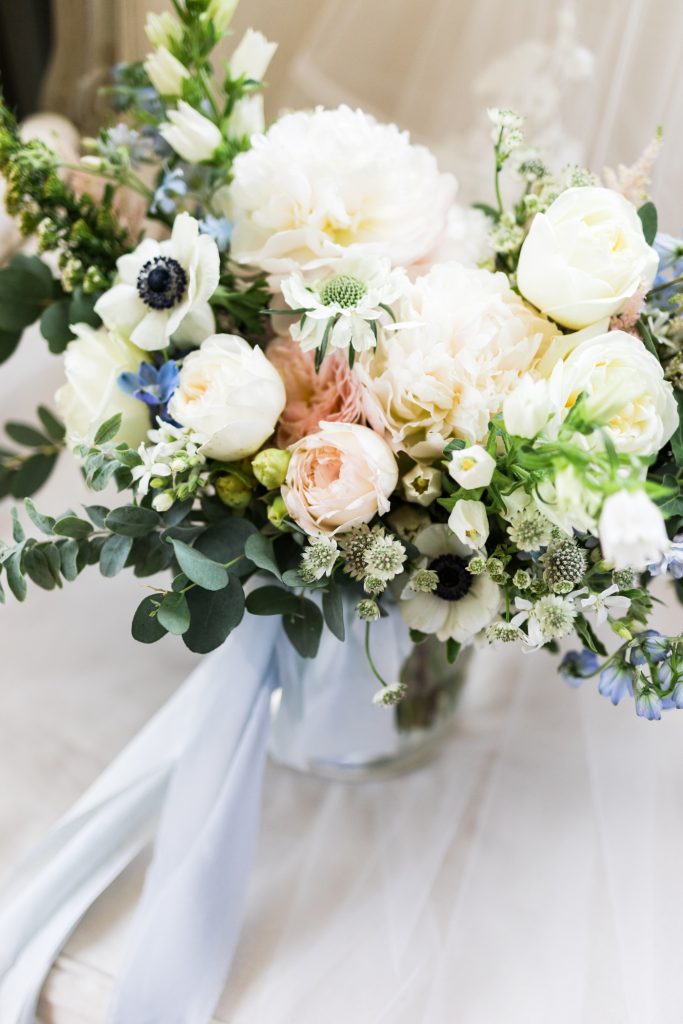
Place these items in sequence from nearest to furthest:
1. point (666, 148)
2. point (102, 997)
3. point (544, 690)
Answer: point (102, 997)
point (666, 148)
point (544, 690)

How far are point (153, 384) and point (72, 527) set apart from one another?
0.40 feet

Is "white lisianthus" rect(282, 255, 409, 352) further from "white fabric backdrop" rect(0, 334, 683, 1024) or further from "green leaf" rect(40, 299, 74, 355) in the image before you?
"white fabric backdrop" rect(0, 334, 683, 1024)

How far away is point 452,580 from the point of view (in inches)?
22.9

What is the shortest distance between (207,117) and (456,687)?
57 cm

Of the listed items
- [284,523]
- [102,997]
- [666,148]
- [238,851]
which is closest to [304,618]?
[284,523]

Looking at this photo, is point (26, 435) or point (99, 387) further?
point (26, 435)

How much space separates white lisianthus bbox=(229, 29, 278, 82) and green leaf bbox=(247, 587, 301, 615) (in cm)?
41

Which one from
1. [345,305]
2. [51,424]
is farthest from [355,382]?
[51,424]

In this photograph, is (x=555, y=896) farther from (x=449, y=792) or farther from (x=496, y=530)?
(x=496, y=530)

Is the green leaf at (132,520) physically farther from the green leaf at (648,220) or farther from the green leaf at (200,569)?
the green leaf at (648,220)

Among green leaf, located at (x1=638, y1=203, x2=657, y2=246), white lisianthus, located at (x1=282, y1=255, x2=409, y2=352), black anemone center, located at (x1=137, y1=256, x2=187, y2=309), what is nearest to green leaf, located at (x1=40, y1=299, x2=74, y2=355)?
black anemone center, located at (x1=137, y1=256, x2=187, y2=309)

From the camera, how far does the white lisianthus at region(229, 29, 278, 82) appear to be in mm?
659

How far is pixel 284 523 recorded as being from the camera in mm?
561

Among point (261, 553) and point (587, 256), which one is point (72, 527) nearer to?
point (261, 553)
